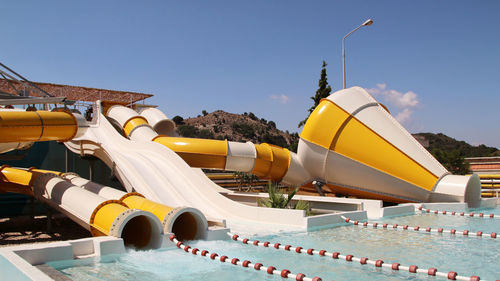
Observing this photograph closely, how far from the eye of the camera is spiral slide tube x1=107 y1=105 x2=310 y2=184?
46.3 ft

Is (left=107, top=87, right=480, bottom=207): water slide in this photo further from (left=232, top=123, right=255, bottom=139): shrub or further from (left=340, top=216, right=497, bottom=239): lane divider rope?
(left=232, top=123, right=255, bottom=139): shrub

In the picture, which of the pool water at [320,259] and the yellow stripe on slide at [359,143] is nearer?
the pool water at [320,259]

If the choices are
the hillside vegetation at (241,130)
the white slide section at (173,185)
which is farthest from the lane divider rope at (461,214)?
the hillside vegetation at (241,130)

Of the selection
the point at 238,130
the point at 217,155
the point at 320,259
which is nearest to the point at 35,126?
the point at 217,155

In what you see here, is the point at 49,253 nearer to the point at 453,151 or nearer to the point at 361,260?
the point at 361,260

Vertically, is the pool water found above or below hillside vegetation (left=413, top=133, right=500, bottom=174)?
below

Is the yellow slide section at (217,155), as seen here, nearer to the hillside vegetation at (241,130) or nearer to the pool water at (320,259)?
the pool water at (320,259)

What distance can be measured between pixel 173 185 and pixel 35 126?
12.7 feet

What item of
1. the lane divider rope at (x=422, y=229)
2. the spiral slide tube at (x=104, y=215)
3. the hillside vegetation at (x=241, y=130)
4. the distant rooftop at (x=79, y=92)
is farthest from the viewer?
the hillside vegetation at (x=241, y=130)

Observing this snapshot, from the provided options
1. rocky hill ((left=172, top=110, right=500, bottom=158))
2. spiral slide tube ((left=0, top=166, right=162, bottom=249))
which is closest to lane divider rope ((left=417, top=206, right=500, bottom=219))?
spiral slide tube ((left=0, top=166, right=162, bottom=249))

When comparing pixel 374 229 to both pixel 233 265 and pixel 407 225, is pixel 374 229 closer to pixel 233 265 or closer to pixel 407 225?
pixel 407 225

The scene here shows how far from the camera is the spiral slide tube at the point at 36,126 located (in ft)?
30.9

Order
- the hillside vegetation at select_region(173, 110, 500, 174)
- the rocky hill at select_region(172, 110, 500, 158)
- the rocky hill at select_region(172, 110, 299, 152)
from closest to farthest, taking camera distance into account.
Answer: the hillside vegetation at select_region(173, 110, 500, 174) < the rocky hill at select_region(172, 110, 500, 158) < the rocky hill at select_region(172, 110, 299, 152)

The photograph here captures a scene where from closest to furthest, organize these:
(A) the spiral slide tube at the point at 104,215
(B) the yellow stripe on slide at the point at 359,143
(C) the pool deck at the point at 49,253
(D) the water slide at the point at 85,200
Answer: (C) the pool deck at the point at 49,253
(A) the spiral slide tube at the point at 104,215
(D) the water slide at the point at 85,200
(B) the yellow stripe on slide at the point at 359,143
